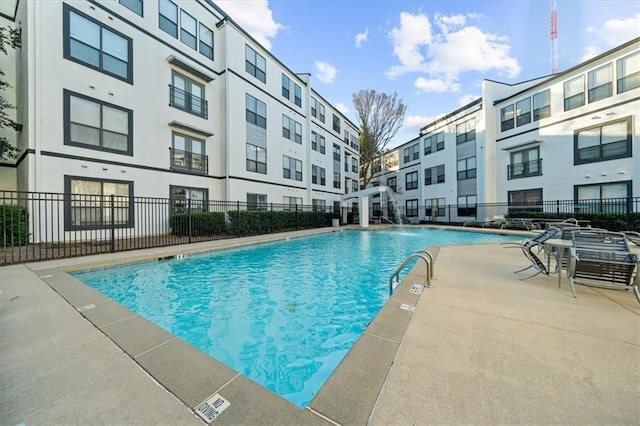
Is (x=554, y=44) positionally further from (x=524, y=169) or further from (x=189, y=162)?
(x=189, y=162)

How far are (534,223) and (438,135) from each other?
1326 centimetres

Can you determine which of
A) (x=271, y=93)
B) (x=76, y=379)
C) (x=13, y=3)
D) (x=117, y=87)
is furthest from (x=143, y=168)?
(x=76, y=379)

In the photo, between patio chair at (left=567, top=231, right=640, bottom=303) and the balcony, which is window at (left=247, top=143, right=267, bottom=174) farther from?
the balcony

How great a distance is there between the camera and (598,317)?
3.19 m

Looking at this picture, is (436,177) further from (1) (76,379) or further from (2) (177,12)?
(1) (76,379)

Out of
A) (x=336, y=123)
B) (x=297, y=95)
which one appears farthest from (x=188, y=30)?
(x=336, y=123)

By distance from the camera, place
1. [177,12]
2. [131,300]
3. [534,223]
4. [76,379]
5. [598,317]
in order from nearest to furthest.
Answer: [76,379] < [598,317] < [131,300] < [177,12] < [534,223]

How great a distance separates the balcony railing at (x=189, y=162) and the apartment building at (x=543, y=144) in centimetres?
2060

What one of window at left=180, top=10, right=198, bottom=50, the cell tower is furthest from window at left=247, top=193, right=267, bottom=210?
the cell tower

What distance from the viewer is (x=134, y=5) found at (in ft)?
37.9

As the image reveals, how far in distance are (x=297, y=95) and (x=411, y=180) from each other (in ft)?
53.2

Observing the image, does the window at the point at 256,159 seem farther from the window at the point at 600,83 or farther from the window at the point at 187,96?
the window at the point at 600,83

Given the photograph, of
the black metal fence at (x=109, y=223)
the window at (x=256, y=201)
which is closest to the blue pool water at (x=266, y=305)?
the black metal fence at (x=109, y=223)

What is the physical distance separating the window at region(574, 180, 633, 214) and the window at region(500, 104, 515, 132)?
21.2 ft
